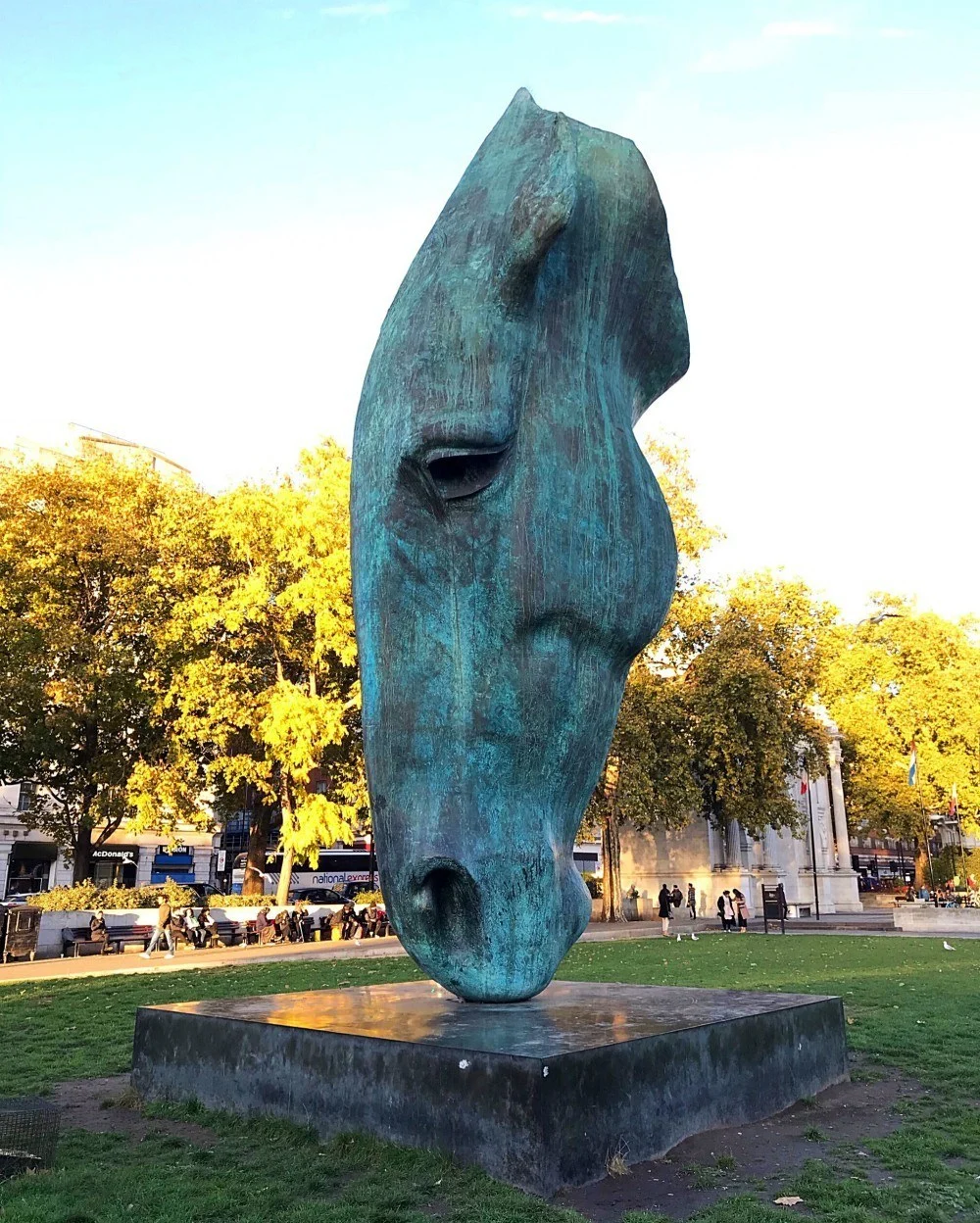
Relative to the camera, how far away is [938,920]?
3144 centimetres

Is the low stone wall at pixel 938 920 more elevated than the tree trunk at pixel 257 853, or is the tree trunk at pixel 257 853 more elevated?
the tree trunk at pixel 257 853

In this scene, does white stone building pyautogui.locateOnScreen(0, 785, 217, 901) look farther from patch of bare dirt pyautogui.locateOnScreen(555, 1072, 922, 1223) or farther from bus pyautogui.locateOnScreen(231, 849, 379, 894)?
patch of bare dirt pyautogui.locateOnScreen(555, 1072, 922, 1223)

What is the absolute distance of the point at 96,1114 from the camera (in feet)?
22.9

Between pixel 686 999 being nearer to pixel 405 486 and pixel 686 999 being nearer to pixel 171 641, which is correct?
pixel 405 486

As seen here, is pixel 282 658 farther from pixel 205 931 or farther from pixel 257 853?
pixel 205 931

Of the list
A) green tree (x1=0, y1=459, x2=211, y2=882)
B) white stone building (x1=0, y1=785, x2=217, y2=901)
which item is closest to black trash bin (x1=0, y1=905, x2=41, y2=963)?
green tree (x1=0, y1=459, x2=211, y2=882)

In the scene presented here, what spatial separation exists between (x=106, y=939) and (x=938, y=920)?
2331 cm

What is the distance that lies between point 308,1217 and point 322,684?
25434 millimetres

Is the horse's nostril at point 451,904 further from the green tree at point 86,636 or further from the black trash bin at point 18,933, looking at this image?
the green tree at point 86,636

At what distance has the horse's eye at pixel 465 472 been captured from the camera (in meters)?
6.79

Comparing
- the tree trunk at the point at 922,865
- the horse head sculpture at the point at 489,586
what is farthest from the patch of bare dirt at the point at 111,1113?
the tree trunk at the point at 922,865

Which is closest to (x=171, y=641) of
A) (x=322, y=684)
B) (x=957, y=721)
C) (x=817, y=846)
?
(x=322, y=684)

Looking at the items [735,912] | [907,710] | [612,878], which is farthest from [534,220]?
[907,710]

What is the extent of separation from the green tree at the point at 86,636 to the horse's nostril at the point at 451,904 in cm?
2247
